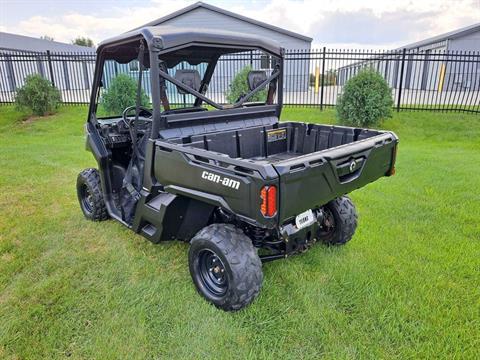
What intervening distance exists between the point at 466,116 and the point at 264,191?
1048cm

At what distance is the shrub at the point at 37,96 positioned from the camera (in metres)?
10.9

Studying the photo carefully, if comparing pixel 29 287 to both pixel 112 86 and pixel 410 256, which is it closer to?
pixel 410 256

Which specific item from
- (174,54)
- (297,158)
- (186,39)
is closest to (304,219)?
(297,158)

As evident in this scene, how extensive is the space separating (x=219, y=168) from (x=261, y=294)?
114 cm

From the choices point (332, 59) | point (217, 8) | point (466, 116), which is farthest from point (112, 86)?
point (217, 8)

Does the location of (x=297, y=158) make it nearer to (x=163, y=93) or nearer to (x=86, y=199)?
(x=163, y=93)

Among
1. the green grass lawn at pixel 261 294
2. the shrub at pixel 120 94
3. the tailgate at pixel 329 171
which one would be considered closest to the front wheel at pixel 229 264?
the green grass lawn at pixel 261 294

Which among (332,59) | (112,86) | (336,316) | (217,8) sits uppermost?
(217,8)

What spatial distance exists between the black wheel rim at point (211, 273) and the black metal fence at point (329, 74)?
10.1 feet

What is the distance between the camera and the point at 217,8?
733 inches

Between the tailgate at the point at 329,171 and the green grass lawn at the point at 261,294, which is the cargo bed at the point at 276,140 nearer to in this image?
the tailgate at the point at 329,171

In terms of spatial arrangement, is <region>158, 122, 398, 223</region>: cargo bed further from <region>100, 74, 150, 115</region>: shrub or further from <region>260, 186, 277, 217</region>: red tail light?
<region>100, 74, 150, 115</region>: shrub

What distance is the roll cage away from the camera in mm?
2572

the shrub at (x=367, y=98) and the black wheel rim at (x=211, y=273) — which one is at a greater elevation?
the shrub at (x=367, y=98)
